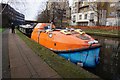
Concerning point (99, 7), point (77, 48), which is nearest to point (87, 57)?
point (77, 48)

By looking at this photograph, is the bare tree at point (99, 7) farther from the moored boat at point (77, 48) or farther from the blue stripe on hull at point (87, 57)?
the blue stripe on hull at point (87, 57)

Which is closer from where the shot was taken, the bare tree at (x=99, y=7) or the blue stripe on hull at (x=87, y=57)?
the blue stripe on hull at (x=87, y=57)

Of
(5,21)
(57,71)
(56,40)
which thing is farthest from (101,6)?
(57,71)

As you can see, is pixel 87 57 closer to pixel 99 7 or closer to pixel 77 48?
pixel 77 48

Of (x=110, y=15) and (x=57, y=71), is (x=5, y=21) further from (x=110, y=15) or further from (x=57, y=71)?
(x=57, y=71)

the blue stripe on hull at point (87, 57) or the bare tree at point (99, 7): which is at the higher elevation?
the bare tree at point (99, 7)

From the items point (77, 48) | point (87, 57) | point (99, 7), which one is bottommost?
point (87, 57)

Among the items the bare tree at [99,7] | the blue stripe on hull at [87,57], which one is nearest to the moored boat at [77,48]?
the blue stripe on hull at [87,57]

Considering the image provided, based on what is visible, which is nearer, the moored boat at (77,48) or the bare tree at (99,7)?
the moored boat at (77,48)

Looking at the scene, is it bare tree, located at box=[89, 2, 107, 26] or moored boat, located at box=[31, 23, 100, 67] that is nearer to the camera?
moored boat, located at box=[31, 23, 100, 67]

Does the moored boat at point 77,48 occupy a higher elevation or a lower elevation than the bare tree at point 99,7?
lower

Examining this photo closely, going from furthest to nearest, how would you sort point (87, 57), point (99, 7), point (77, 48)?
point (99, 7) → point (77, 48) → point (87, 57)

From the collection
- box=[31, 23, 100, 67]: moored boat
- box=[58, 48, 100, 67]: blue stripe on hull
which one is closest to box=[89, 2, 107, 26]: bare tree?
box=[31, 23, 100, 67]: moored boat

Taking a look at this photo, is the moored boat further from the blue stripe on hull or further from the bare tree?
the bare tree
